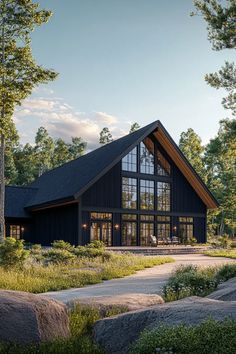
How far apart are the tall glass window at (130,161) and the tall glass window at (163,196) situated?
2.86 metres

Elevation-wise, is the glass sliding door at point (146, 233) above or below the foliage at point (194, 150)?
below

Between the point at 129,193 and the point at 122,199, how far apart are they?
875mm

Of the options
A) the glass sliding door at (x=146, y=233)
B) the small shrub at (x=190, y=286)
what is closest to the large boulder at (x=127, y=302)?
the small shrub at (x=190, y=286)

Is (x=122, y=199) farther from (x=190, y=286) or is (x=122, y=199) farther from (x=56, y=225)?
(x=190, y=286)

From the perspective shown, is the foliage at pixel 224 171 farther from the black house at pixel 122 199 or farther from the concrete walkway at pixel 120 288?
the concrete walkway at pixel 120 288

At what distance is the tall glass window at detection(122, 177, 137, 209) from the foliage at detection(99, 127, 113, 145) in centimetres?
3152

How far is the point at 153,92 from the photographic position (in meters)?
15.2

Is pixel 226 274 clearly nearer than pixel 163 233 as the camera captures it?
Yes

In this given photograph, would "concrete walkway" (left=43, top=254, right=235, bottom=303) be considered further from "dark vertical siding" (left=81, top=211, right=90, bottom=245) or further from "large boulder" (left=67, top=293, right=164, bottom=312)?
"dark vertical siding" (left=81, top=211, right=90, bottom=245)

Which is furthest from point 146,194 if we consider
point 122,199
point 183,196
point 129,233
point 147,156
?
point 183,196

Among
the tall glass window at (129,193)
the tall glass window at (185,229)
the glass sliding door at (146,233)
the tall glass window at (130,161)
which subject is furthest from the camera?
the tall glass window at (185,229)

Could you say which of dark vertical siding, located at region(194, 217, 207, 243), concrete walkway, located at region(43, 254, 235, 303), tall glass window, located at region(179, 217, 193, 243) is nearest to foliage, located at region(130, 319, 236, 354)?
concrete walkway, located at region(43, 254, 235, 303)

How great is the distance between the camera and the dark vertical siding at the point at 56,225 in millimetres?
29703

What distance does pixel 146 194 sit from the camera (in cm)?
3319
